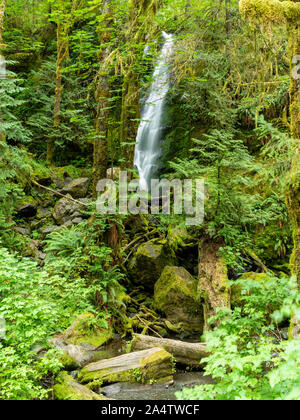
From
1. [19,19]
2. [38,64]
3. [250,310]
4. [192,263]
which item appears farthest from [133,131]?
[19,19]

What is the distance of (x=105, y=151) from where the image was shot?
761 cm

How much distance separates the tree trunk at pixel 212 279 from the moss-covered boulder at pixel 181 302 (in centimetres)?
A: 38

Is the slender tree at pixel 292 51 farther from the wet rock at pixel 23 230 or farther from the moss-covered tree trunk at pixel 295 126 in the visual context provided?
the wet rock at pixel 23 230

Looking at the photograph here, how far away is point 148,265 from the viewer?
8.96 m

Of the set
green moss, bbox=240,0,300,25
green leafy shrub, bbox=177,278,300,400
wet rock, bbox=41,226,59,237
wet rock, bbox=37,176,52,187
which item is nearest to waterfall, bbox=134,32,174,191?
wet rock, bbox=37,176,52,187

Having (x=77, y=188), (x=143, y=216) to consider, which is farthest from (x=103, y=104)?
(x=77, y=188)

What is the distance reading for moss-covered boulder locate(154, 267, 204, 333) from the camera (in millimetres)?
7492

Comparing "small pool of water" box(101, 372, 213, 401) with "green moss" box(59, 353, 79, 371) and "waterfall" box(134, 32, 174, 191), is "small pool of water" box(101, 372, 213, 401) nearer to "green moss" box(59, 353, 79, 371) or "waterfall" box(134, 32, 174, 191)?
"green moss" box(59, 353, 79, 371)

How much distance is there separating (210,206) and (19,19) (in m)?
16.0

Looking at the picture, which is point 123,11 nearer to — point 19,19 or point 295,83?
point 295,83

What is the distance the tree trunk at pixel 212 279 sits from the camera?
683cm
